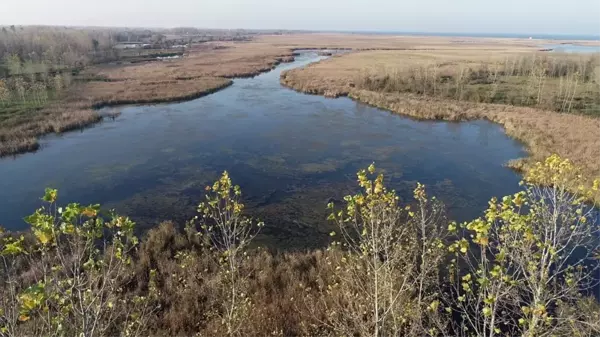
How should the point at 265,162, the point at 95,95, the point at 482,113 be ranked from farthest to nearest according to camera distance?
1. the point at 95,95
2. the point at 482,113
3. the point at 265,162

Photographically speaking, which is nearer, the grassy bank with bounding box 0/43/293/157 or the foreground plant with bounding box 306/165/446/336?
the foreground plant with bounding box 306/165/446/336

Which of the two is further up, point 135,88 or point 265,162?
point 135,88

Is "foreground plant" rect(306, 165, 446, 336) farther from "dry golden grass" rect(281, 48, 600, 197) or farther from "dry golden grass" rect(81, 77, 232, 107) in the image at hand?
"dry golden grass" rect(81, 77, 232, 107)

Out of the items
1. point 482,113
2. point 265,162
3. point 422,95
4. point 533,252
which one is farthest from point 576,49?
point 533,252

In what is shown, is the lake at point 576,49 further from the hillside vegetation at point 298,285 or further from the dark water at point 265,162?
the hillside vegetation at point 298,285

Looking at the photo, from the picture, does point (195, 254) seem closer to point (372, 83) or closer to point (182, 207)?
point (182, 207)

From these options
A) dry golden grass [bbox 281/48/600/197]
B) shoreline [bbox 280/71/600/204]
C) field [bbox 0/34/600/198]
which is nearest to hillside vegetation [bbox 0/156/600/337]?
shoreline [bbox 280/71/600/204]

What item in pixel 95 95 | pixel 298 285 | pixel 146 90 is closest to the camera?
pixel 298 285

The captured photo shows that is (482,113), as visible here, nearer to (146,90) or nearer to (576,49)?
(146,90)

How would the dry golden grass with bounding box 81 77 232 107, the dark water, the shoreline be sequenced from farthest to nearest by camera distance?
the dry golden grass with bounding box 81 77 232 107 < the shoreline < the dark water
